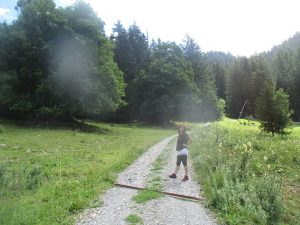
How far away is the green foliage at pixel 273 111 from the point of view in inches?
1913

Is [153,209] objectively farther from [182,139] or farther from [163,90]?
[163,90]

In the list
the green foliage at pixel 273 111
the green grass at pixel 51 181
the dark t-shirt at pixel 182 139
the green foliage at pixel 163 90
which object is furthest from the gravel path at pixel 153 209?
the green foliage at pixel 163 90

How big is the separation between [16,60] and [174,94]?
31.9 meters

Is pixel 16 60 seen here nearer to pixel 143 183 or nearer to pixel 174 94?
pixel 174 94

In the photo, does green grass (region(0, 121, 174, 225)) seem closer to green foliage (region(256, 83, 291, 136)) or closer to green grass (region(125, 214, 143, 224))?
green grass (region(125, 214, 143, 224))

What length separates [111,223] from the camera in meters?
10.8

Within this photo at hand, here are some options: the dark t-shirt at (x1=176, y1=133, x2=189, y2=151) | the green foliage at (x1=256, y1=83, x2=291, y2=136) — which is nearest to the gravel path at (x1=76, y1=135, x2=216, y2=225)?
the dark t-shirt at (x1=176, y1=133, x2=189, y2=151)

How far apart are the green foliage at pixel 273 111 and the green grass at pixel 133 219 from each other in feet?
133

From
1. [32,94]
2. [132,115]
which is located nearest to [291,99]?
[132,115]

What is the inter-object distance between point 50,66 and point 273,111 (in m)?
28.8

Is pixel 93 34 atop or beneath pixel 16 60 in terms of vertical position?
atop

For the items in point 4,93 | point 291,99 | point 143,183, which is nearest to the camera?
point 143,183

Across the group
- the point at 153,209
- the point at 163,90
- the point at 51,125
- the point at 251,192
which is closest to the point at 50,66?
the point at 51,125

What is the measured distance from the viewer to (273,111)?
4875cm
